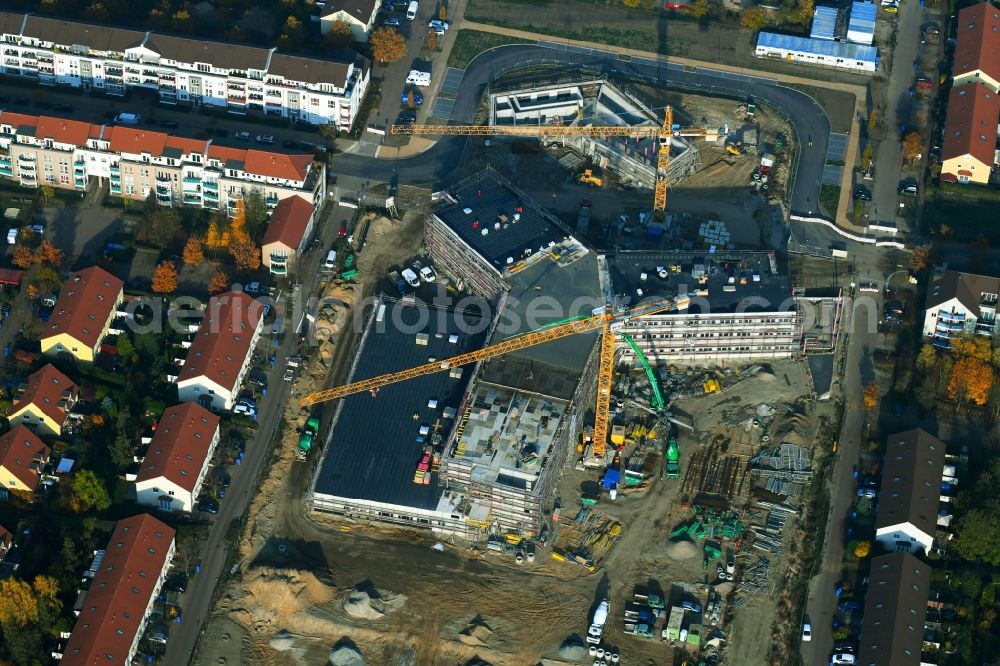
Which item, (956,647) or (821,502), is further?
(821,502)

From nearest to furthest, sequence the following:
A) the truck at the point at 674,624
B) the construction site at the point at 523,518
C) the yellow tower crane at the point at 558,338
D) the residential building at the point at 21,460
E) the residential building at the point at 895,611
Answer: the residential building at the point at 895,611 < the truck at the point at 674,624 < the construction site at the point at 523,518 < the residential building at the point at 21,460 < the yellow tower crane at the point at 558,338

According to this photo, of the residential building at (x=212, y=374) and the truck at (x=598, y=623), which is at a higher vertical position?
the residential building at (x=212, y=374)

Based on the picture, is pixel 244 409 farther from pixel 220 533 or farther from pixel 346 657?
pixel 346 657

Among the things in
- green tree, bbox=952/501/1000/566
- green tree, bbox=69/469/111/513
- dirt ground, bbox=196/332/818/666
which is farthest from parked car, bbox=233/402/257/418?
green tree, bbox=952/501/1000/566

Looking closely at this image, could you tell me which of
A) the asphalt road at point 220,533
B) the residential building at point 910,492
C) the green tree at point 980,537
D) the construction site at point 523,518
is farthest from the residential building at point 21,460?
the green tree at point 980,537

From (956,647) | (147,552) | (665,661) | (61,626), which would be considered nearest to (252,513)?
(147,552)

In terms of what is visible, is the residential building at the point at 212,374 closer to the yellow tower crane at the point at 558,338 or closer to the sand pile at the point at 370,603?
the yellow tower crane at the point at 558,338

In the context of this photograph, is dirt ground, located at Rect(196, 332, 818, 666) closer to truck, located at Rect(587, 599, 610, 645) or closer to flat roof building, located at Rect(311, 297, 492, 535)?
truck, located at Rect(587, 599, 610, 645)

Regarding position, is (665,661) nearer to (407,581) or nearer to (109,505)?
(407,581)
